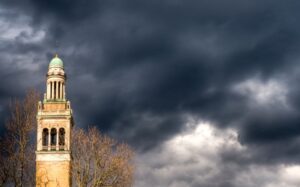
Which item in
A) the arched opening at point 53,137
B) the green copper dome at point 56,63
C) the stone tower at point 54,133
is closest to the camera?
the stone tower at point 54,133

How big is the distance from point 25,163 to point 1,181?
342 cm

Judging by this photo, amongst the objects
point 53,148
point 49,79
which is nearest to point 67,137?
point 53,148

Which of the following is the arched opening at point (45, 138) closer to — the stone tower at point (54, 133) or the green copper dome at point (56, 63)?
the stone tower at point (54, 133)

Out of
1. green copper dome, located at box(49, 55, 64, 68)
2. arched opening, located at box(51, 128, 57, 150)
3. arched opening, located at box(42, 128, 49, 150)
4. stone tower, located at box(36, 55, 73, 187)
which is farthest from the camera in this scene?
green copper dome, located at box(49, 55, 64, 68)

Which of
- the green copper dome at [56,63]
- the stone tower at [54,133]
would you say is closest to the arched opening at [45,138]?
the stone tower at [54,133]

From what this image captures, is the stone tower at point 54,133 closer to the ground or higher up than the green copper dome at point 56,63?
closer to the ground

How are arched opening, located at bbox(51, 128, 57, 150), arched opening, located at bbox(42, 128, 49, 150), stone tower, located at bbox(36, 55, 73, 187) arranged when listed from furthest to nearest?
arched opening, located at bbox(51, 128, 57, 150) → arched opening, located at bbox(42, 128, 49, 150) → stone tower, located at bbox(36, 55, 73, 187)

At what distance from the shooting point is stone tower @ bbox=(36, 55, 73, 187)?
308 ft

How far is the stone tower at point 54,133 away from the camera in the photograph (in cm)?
9400

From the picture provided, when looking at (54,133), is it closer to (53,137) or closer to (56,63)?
(53,137)

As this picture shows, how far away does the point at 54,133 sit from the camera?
3834 inches

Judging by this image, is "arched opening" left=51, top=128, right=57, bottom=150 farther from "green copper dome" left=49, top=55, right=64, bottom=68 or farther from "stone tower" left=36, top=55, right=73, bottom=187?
"green copper dome" left=49, top=55, right=64, bottom=68

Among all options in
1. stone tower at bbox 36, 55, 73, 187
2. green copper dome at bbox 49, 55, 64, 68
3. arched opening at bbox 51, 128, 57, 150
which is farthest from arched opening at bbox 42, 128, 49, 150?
green copper dome at bbox 49, 55, 64, 68

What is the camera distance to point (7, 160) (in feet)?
261
